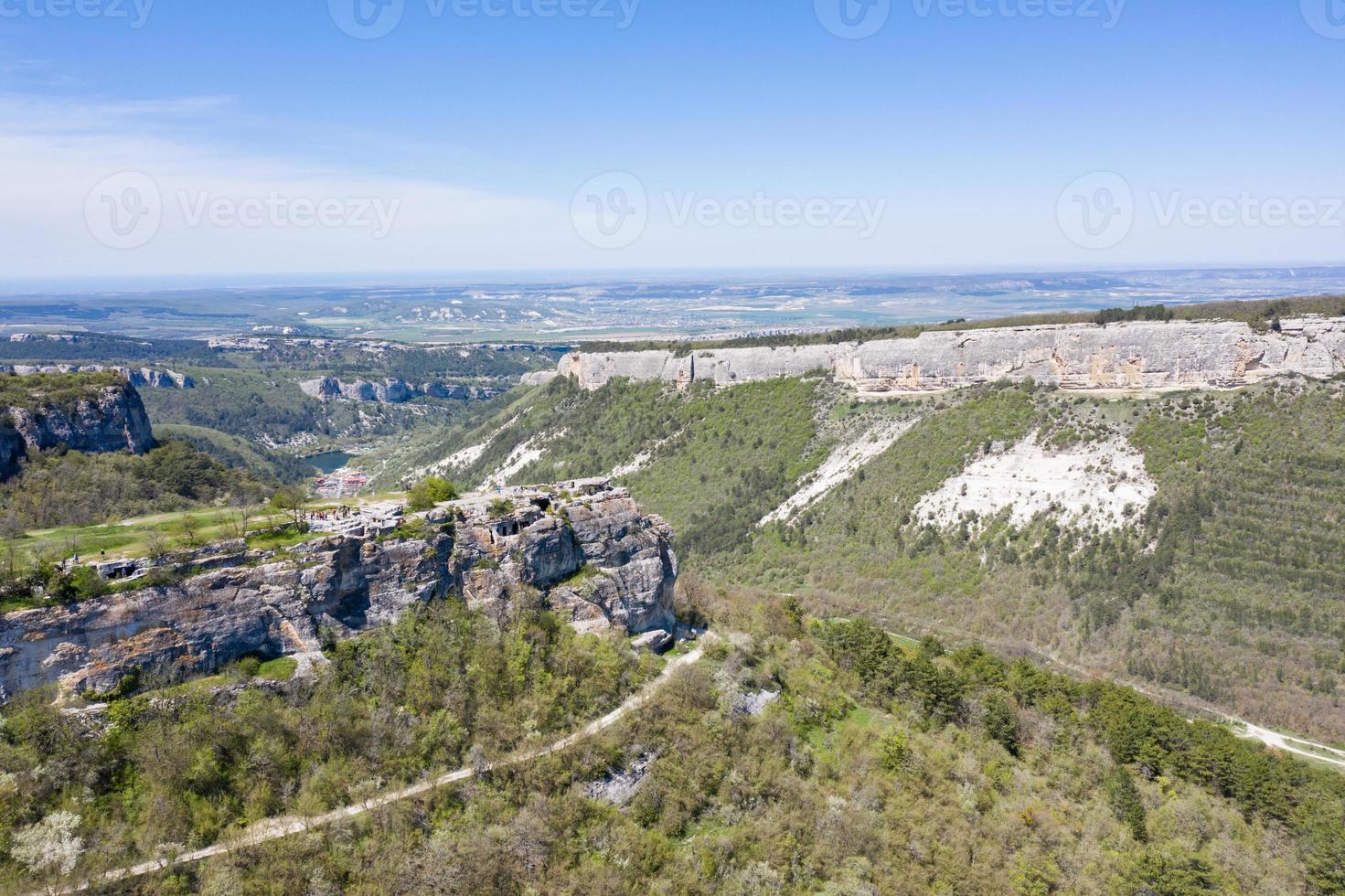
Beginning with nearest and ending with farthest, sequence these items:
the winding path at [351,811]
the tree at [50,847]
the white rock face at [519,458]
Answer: the tree at [50,847] < the winding path at [351,811] < the white rock face at [519,458]

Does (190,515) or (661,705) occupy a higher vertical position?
(190,515)

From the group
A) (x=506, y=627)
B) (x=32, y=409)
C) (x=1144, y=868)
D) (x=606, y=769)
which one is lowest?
(x=1144, y=868)

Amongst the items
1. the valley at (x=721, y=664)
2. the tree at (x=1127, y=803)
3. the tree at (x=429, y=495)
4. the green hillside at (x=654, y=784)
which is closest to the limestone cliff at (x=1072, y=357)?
the valley at (x=721, y=664)

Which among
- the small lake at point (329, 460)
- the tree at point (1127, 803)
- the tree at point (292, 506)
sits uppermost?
the tree at point (292, 506)

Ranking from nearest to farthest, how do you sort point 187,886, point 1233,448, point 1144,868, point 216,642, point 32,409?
point 187,886, point 216,642, point 1144,868, point 32,409, point 1233,448

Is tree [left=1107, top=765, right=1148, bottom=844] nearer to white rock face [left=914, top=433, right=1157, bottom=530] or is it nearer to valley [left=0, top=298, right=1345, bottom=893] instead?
valley [left=0, top=298, right=1345, bottom=893]

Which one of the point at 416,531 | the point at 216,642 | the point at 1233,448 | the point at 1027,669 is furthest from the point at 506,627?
the point at 1233,448

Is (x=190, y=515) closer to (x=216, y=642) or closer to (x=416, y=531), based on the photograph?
(x=216, y=642)

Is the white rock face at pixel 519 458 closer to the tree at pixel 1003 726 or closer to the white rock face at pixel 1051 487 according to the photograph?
the white rock face at pixel 1051 487
